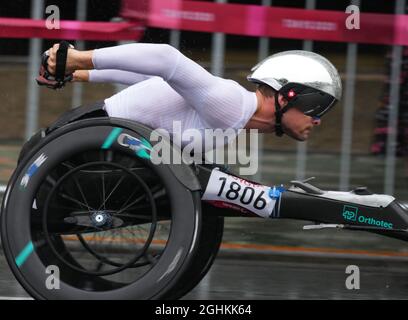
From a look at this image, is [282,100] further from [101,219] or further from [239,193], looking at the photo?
[101,219]

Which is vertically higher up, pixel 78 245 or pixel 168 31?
pixel 168 31

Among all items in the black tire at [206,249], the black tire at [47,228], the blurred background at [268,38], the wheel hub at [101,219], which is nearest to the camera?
the black tire at [47,228]

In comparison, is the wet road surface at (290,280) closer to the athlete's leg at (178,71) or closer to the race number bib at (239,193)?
the race number bib at (239,193)

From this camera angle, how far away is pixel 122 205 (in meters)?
4.52

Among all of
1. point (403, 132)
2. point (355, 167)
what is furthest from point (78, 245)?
point (355, 167)

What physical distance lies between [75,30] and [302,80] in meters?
2.51

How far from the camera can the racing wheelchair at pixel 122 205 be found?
169 inches

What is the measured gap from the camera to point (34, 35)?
6.79 metres

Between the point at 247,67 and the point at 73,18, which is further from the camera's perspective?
the point at 247,67

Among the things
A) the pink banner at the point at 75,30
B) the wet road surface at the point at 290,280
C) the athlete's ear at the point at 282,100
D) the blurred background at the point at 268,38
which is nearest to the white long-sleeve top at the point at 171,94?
the athlete's ear at the point at 282,100

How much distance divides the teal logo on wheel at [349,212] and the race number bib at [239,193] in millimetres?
294
